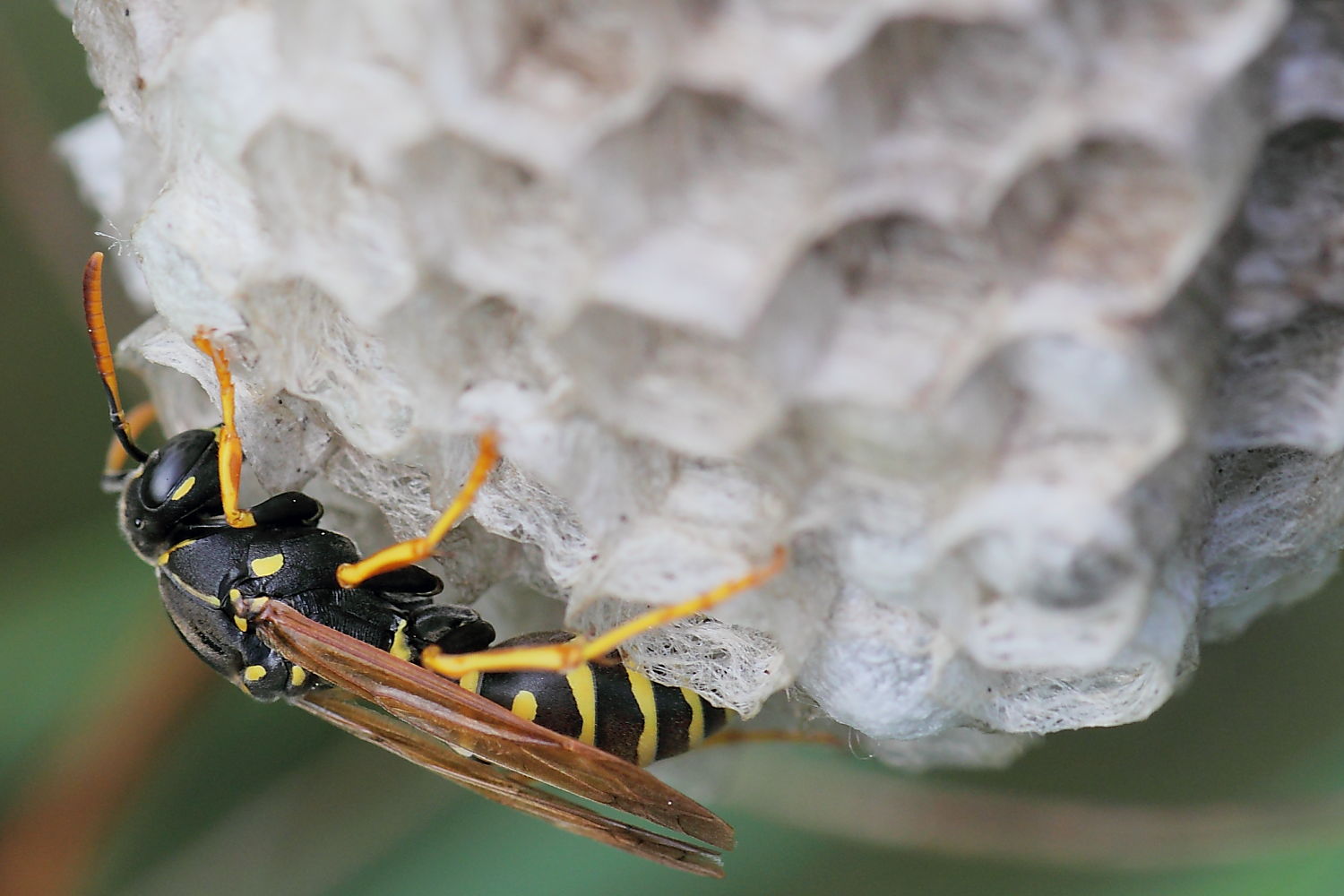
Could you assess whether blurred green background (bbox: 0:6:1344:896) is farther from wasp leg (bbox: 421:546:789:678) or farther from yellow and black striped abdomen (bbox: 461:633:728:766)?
wasp leg (bbox: 421:546:789:678)

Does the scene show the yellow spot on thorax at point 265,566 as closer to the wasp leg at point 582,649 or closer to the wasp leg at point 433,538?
the wasp leg at point 433,538

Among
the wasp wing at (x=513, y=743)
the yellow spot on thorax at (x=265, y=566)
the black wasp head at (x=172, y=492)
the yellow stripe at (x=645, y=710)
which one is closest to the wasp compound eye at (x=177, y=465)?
the black wasp head at (x=172, y=492)

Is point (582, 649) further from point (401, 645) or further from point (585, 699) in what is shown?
point (401, 645)

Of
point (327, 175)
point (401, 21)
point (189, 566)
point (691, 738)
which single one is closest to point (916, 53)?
point (401, 21)

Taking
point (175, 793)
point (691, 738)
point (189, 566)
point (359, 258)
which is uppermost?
point (359, 258)

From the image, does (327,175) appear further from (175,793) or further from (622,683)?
(175,793)
